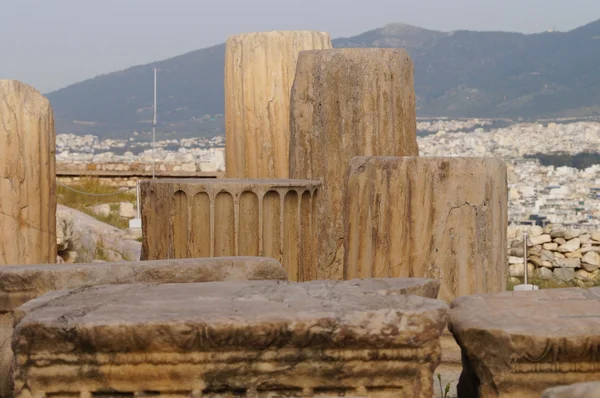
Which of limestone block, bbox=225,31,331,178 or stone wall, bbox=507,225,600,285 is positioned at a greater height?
limestone block, bbox=225,31,331,178

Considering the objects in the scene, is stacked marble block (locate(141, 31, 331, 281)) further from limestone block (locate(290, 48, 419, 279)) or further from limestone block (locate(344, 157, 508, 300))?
limestone block (locate(344, 157, 508, 300))

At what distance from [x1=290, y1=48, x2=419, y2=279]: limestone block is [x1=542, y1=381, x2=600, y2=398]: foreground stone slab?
419 cm

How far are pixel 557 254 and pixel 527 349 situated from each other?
9628 millimetres

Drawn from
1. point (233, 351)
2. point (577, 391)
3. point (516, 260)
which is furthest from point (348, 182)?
point (516, 260)

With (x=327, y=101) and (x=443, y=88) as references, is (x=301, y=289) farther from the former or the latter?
(x=443, y=88)

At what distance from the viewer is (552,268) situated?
12.1 m

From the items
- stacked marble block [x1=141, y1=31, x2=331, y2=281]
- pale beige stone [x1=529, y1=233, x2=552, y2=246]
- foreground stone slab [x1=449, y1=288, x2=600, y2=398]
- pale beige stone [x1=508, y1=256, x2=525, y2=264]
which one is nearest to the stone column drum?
stacked marble block [x1=141, y1=31, x2=331, y2=281]

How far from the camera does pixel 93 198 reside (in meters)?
18.1

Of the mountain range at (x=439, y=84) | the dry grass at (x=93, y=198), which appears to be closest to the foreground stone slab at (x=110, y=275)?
the dry grass at (x=93, y=198)

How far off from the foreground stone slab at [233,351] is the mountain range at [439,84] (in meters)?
59.0

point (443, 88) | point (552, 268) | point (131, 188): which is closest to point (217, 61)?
point (443, 88)

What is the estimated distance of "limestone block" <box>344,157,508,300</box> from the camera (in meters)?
4.89

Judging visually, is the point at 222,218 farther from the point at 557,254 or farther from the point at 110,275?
the point at 557,254

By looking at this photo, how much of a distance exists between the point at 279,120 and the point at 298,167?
2.03m
